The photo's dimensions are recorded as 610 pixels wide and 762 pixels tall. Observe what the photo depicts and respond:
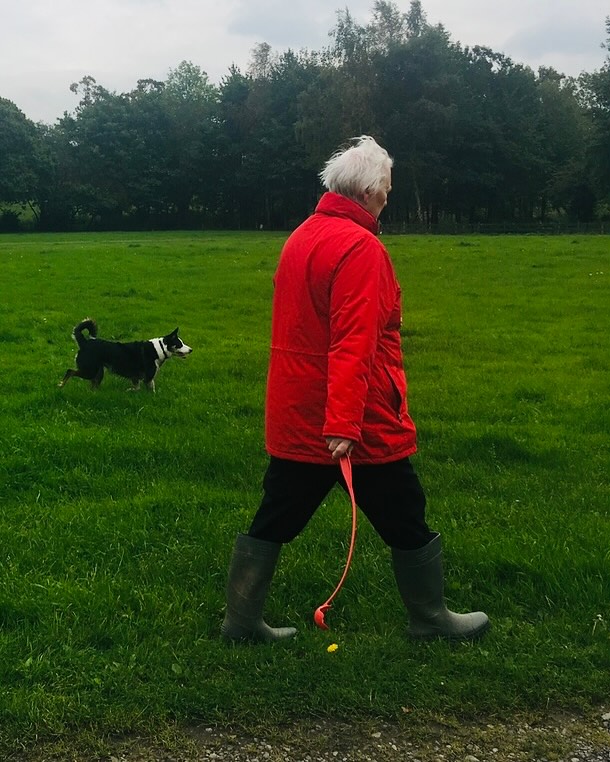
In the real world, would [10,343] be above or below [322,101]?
below

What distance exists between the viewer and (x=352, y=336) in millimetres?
3697

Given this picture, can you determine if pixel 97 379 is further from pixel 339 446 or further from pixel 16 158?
pixel 16 158

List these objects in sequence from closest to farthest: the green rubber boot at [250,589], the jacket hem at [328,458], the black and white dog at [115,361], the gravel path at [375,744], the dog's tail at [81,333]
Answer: the gravel path at [375,744] < the jacket hem at [328,458] < the green rubber boot at [250,589] < the black and white dog at [115,361] < the dog's tail at [81,333]

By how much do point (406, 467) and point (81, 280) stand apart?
61.7 ft

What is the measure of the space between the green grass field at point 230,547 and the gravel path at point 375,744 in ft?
0.34

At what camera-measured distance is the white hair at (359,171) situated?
13.0 ft

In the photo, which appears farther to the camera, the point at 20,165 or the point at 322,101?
the point at 20,165

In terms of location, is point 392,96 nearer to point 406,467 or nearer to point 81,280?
point 81,280

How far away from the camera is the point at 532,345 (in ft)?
43.8

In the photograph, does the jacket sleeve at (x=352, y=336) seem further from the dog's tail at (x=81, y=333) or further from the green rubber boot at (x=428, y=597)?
the dog's tail at (x=81, y=333)

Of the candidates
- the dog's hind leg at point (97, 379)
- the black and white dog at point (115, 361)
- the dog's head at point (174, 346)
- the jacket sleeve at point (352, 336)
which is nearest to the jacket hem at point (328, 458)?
the jacket sleeve at point (352, 336)

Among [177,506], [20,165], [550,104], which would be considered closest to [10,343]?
[177,506]

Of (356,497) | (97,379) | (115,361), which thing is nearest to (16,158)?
(97,379)

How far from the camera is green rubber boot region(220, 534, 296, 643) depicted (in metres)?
4.22
